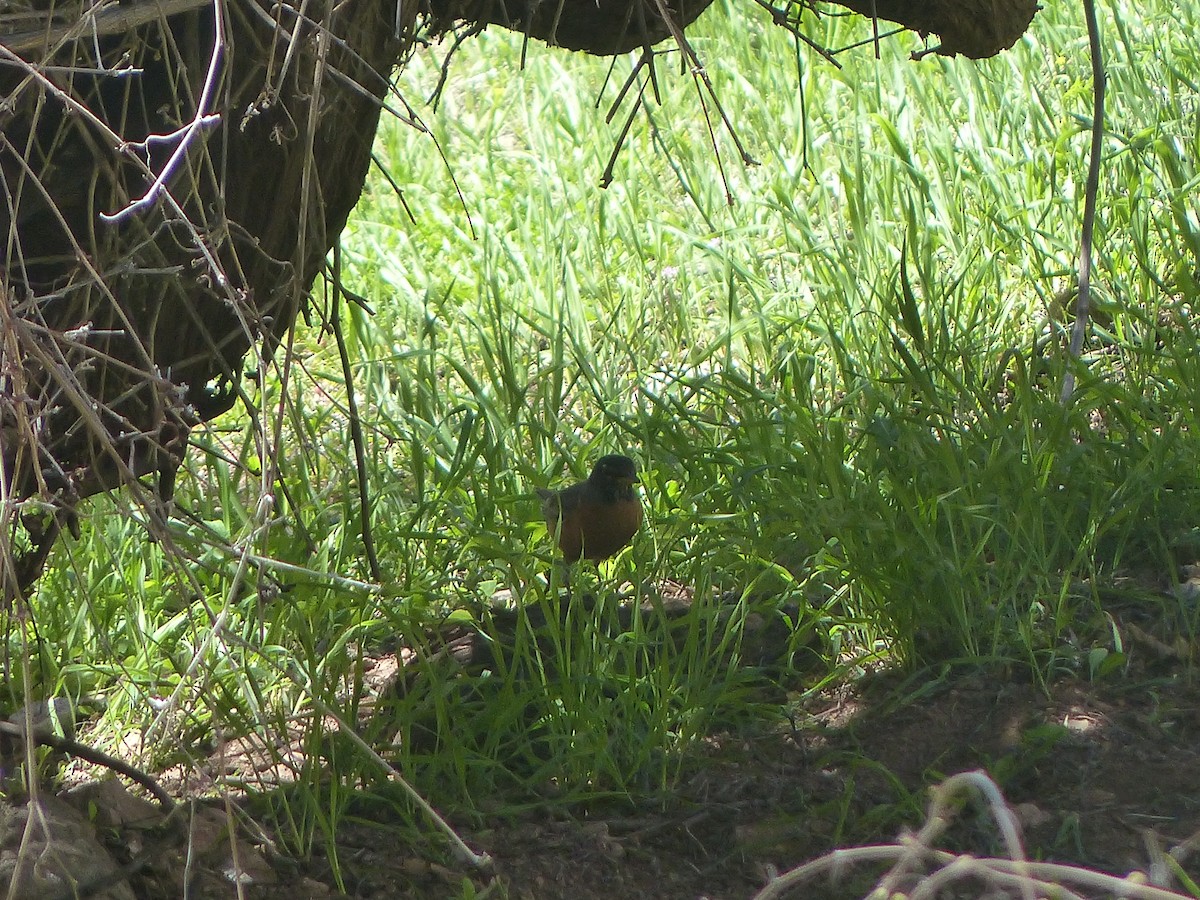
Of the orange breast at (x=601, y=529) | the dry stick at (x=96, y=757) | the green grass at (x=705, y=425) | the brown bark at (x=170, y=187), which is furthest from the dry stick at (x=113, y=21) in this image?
the orange breast at (x=601, y=529)

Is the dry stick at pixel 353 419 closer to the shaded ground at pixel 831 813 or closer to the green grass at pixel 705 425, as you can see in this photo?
the green grass at pixel 705 425

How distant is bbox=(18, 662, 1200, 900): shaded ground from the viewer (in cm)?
296

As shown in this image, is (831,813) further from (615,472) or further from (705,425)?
(705,425)

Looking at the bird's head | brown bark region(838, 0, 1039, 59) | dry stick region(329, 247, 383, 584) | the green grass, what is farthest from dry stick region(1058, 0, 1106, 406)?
dry stick region(329, 247, 383, 584)

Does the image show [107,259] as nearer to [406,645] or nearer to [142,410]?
[142,410]

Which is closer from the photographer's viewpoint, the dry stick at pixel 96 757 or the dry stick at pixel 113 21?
the dry stick at pixel 113 21

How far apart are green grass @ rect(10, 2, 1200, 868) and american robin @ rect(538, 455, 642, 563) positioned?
0.10 meters

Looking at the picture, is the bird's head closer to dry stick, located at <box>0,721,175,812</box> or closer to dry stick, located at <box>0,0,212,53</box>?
dry stick, located at <box>0,721,175,812</box>

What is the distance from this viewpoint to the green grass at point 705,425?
3.38 meters

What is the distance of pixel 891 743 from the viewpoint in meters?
3.37

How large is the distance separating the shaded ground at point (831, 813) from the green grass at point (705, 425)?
11 cm

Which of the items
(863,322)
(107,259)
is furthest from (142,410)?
(863,322)

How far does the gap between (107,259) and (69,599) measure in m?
1.53

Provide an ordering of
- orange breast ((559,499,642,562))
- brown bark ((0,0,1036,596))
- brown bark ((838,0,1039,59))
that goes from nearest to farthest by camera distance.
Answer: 1. brown bark ((0,0,1036,596))
2. brown bark ((838,0,1039,59))
3. orange breast ((559,499,642,562))
